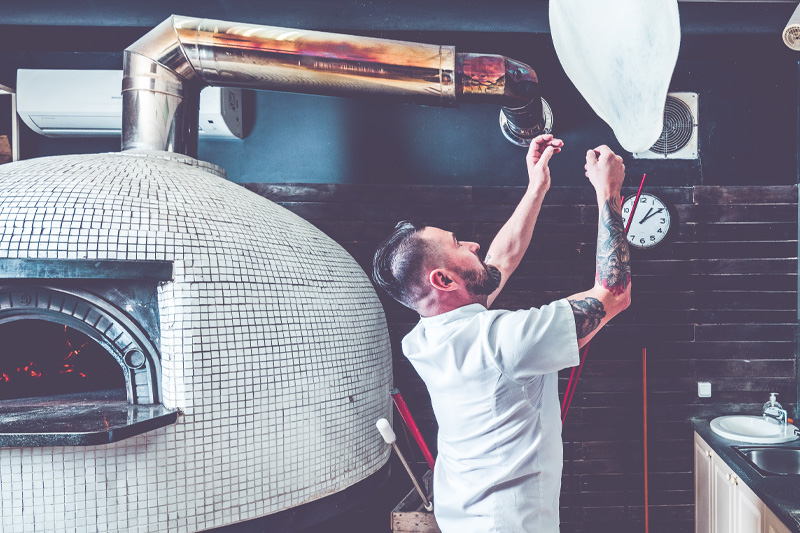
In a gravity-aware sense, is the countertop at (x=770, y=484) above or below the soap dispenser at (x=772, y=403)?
below

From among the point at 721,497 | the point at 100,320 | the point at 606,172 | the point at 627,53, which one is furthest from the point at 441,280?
the point at 721,497

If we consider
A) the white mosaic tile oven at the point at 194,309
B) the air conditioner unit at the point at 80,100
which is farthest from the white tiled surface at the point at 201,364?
the air conditioner unit at the point at 80,100

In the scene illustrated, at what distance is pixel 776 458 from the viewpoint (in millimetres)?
2195

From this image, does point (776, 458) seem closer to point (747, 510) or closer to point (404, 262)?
point (747, 510)

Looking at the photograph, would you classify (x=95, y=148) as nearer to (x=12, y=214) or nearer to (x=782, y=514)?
(x=12, y=214)

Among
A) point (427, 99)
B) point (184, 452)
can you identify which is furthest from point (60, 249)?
point (427, 99)

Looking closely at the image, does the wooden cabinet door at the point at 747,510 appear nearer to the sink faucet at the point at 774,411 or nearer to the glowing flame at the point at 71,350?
the sink faucet at the point at 774,411

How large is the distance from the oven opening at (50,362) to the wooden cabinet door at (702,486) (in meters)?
2.48

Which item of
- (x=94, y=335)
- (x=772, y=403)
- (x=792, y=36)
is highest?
(x=792, y=36)

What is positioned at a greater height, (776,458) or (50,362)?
(50,362)

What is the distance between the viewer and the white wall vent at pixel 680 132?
252 cm

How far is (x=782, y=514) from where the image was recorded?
1.62 meters

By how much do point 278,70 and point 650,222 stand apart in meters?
1.88

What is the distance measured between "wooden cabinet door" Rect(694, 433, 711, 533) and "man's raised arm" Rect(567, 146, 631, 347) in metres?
1.54
